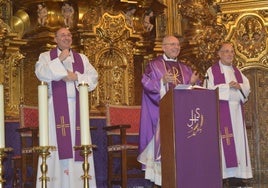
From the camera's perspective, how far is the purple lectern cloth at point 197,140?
197 inches

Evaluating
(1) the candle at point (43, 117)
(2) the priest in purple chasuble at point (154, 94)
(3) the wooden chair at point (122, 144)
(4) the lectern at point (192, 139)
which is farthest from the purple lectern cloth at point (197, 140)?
(3) the wooden chair at point (122, 144)

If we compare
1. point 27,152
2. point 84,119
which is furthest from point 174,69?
point 84,119

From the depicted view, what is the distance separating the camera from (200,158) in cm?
507

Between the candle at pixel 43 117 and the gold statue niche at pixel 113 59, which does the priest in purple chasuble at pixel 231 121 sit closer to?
the gold statue niche at pixel 113 59

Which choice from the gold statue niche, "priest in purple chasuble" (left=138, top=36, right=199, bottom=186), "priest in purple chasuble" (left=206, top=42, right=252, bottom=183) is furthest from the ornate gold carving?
"priest in purple chasuble" (left=138, top=36, right=199, bottom=186)

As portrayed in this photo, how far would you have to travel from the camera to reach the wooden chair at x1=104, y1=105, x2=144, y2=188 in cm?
805

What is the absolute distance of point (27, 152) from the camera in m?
7.86

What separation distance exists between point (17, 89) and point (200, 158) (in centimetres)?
569

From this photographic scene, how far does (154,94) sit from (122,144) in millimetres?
839

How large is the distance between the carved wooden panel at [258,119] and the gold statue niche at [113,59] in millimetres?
2183

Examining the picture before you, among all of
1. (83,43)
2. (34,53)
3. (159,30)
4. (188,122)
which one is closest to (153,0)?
(159,30)

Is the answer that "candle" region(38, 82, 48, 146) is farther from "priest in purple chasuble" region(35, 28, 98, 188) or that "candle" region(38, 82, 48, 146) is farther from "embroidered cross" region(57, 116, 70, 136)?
"embroidered cross" region(57, 116, 70, 136)

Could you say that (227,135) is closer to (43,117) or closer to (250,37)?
(250,37)

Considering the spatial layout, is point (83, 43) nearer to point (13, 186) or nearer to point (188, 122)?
point (13, 186)
